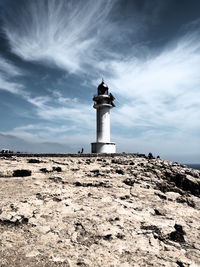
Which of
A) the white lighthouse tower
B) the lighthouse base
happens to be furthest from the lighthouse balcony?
the lighthouse base

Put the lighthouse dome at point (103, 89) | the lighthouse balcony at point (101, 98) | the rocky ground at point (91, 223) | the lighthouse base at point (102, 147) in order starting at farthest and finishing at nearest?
1. the lighthouse dome at point (103, 89)
2. the lighthouse balcony at point (101, 98)
3. the lighthouse base at point (102, 147)
4. the rocky ground at point (91, 223)

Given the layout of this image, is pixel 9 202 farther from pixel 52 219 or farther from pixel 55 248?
pixel 55 248

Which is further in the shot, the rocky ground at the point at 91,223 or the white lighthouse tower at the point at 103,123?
the white lighthouse tower at the point at 103,123

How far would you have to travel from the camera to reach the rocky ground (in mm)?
4281

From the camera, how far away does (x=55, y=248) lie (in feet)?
14.6

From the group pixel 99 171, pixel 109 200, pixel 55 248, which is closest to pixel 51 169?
pixel 99 171

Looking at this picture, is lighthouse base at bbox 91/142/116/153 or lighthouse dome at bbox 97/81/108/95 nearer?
lighthouse base at bbox 91/142/116/153

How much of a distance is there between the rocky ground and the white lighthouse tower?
63.6ft

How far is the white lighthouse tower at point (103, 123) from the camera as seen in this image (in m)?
29.3

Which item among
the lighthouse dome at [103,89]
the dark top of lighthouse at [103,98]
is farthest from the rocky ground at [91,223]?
the lighthouse dome at [103,89]

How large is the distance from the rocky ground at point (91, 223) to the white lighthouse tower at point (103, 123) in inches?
763

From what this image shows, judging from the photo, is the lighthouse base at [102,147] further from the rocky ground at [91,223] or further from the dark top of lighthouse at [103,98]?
the rocky ground at [91,223]

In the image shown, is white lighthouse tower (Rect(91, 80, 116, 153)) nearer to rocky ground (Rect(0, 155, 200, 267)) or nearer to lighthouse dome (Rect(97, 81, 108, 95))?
lighthouse dome (Rect(97, 81, 108, 95))

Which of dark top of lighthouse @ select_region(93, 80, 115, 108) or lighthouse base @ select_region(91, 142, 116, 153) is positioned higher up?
dark top of lighthouse @ select_region(93, 80, 115, 108)
